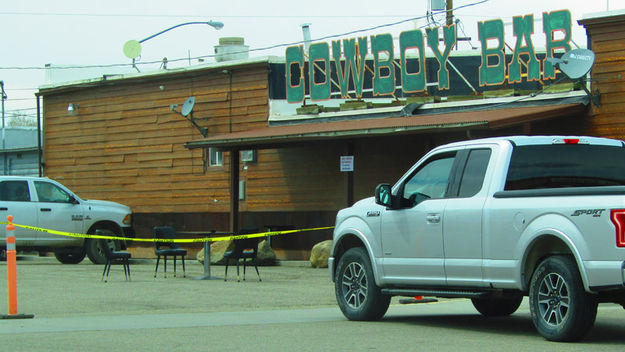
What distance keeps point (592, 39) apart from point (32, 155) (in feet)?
87.9

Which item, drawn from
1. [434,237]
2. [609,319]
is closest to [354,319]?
[434,237]

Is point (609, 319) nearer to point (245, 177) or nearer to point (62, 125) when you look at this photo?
point (245, 177)

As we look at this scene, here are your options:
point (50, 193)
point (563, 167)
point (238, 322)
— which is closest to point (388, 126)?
point (50, 193)

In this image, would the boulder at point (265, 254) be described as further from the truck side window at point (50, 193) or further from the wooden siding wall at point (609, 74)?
the wooden siding wall at point (609, 74)

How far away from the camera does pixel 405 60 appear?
23.8 m

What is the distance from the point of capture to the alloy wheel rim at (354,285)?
1169 centimetres

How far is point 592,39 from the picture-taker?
20234 millimetres

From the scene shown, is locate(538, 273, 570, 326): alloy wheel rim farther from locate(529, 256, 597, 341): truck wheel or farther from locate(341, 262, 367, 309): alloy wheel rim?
locate(341, 262, 367, 309): alloy wheel rim

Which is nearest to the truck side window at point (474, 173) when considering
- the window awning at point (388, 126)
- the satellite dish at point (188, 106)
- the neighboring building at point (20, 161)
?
the window awning at point (388, 126)

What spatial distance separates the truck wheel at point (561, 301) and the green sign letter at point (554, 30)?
12288 millimetres

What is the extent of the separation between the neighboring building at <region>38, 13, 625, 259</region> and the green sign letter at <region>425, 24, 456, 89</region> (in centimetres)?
47

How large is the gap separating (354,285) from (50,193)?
45.7 feet

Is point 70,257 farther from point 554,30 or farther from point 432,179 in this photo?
point 432,179

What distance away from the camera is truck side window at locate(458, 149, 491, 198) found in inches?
404
